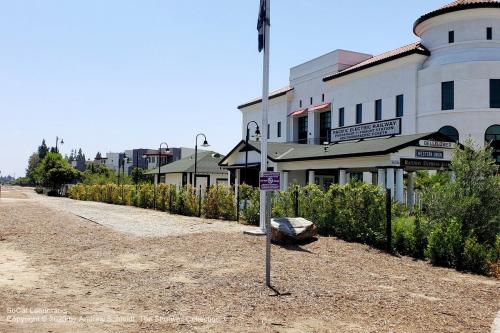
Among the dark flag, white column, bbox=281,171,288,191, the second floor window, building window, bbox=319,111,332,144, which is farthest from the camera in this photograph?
building window, bbox=319,111,332,144

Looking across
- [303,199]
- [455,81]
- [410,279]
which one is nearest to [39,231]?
[303,199]

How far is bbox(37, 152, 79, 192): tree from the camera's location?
2665 inches

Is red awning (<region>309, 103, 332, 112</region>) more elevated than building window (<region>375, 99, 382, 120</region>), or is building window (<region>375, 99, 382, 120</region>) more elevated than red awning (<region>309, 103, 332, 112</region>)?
red awning (<region>309, 103, 332, 112</region>)

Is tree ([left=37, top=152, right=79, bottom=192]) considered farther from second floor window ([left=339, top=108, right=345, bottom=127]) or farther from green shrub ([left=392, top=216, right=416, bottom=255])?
green shrub ([left=392, top=216, right=416, bottom=255])

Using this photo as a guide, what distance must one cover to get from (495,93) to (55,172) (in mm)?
56959

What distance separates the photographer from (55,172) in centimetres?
6750

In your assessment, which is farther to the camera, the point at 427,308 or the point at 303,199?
the point at 303,199

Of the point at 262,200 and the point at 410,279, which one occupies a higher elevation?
the point at 262,200

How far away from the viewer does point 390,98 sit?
39.1 meters

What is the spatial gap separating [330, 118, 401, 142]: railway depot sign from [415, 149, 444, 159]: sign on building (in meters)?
5.62

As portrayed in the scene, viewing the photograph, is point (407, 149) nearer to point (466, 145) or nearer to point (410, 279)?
point (466, 145)

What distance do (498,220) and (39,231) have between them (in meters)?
15.1

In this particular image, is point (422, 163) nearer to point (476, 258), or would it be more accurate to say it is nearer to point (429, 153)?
point (429, 153)

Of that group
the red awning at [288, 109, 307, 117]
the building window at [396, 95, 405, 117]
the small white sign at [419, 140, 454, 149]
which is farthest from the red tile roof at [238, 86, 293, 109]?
the small white sign at [419, 140, 454, 149]
